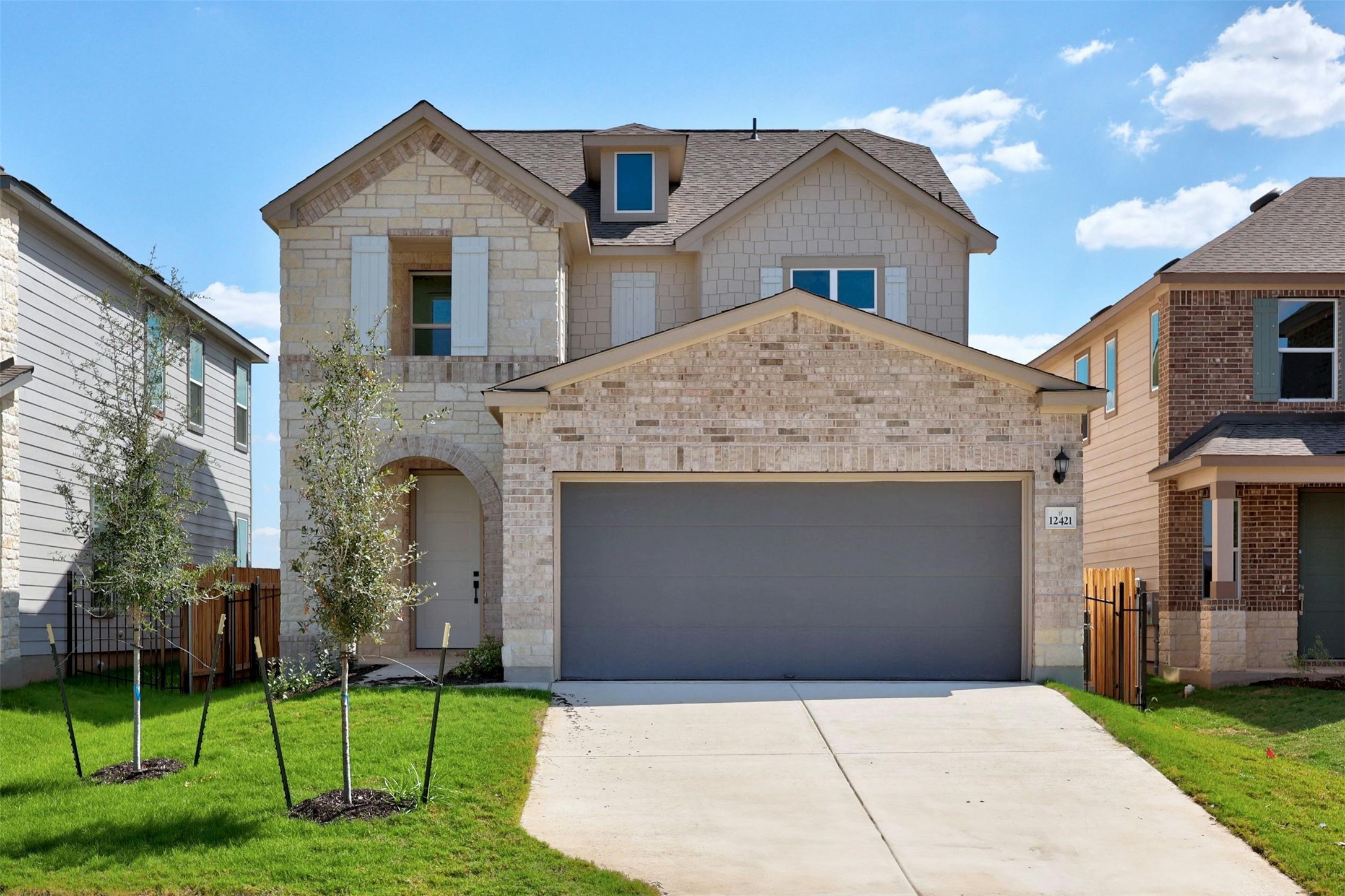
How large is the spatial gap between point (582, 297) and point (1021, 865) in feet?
42.0

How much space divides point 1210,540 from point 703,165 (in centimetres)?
1074

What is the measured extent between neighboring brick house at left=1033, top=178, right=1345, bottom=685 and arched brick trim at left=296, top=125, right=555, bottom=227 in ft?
30.9

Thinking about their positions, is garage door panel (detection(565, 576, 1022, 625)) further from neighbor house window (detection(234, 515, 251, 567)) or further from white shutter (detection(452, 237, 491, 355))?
neighbor house window (detection(234, 515, 251, 567))

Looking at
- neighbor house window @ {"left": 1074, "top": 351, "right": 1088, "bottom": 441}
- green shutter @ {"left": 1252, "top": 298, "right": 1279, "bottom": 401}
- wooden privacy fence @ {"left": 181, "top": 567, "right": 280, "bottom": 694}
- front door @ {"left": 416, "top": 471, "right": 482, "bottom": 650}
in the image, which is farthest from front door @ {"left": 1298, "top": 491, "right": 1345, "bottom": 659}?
wooden privacy fence @ {"left": 181, "top": 567, "right": 280, "bottom": 694}

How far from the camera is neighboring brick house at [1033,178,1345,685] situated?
1747 cm

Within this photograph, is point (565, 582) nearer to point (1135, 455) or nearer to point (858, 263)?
point (858, 263)

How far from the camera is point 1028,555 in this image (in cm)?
1461

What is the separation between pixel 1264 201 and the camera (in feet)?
70.0

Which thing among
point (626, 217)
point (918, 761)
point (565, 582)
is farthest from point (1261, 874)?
point (626, 217)

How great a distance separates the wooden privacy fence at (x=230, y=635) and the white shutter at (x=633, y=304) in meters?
6.60

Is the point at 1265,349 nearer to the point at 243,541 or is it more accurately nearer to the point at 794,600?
the point at 794,600

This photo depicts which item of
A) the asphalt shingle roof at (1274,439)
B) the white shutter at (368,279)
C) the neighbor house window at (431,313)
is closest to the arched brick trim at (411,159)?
the white shutter at (368,279)

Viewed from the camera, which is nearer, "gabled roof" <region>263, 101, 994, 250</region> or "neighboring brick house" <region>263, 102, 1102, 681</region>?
"neighboring brick house" <region>263, 102, 1102, 681</region>

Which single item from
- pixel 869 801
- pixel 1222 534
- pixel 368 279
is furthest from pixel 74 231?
pixel 1222 534
